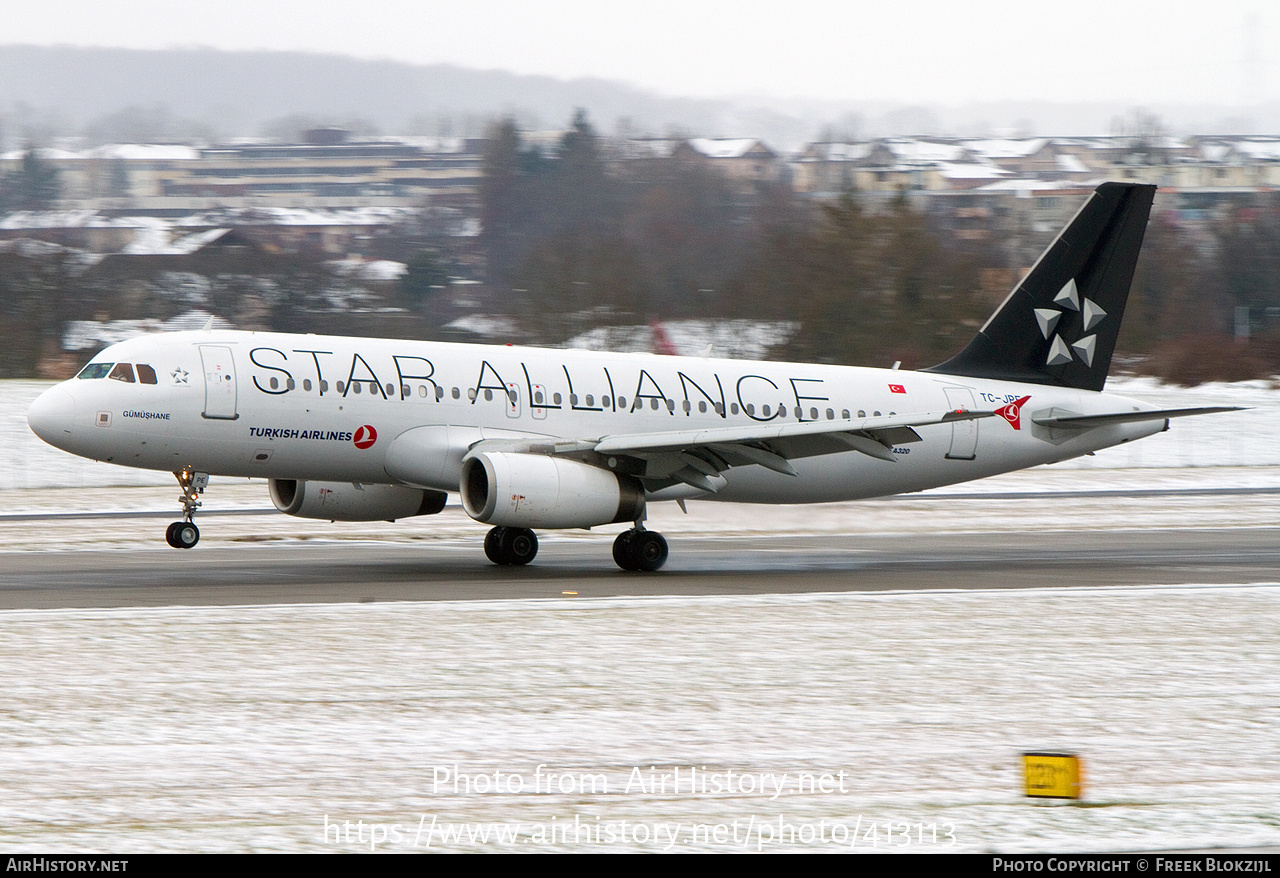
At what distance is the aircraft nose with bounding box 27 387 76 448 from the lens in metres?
21.2

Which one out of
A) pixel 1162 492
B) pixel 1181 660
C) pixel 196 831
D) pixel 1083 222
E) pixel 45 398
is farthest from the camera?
pixel 1162 492

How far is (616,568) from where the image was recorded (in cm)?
2453

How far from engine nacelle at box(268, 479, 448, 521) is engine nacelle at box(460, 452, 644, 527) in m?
2.47

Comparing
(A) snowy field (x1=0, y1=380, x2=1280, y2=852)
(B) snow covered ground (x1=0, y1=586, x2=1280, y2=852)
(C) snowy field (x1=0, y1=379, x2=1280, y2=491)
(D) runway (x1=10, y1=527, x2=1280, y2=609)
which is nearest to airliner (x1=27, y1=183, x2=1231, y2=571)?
(D) runway (x1=10, y1=527, x2=1280, y2=609)

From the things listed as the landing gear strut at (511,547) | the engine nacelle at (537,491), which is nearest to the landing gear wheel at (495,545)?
the landing gear strut at (511,547)

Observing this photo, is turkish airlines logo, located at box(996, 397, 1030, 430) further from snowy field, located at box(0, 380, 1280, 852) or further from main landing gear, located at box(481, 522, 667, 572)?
main landing gear, located at box(481, 522, 667, 572)

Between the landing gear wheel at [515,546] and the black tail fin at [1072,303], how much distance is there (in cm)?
920

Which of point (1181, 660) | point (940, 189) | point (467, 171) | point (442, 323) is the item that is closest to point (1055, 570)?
point (1181, 660)

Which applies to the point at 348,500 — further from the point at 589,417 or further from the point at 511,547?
the point at 589,417

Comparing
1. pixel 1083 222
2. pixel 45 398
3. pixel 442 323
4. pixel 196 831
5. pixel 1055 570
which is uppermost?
pixel 442 323

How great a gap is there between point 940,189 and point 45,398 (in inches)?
4764

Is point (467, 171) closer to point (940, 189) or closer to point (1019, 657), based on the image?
point (940, 189)

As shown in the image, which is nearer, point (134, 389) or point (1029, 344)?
point (134, 389)

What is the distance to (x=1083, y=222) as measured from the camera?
2748 centimetres
